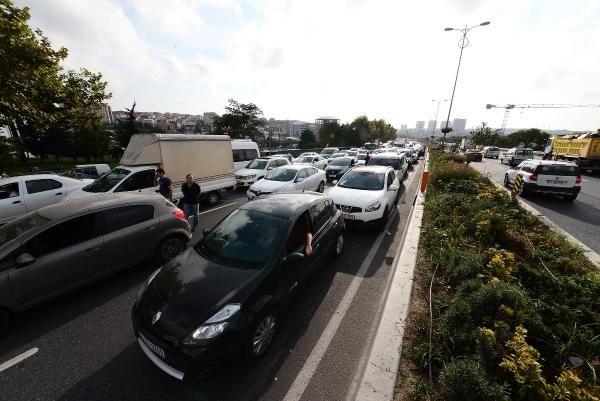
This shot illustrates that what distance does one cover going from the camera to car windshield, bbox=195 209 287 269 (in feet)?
11.2

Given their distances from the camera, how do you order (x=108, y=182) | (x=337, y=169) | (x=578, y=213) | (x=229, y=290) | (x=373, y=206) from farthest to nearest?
(x=337, y=169) < (x=578, y=213) < (x=108, y=182) < (x=373, y=206) < (x=229, y=290)

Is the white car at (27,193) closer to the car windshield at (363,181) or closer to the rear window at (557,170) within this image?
the car windshield at (363,181)

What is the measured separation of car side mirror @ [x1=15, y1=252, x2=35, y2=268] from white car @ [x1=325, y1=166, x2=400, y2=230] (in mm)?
5935

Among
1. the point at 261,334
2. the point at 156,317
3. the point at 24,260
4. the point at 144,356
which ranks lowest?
the point at 144,356

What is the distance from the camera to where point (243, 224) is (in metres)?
4.02

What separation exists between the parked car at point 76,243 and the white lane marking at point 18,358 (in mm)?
676

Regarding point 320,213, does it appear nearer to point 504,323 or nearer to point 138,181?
point 504,323

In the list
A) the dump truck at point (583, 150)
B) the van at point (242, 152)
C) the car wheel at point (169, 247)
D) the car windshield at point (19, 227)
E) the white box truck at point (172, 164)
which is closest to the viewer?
the car windshield at point (19, 227)

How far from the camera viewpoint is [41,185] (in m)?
8.05

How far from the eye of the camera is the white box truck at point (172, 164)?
7914mm

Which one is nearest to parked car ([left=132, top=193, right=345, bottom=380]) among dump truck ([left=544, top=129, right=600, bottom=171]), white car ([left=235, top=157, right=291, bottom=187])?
white car ([left=235, top=157, right=291, bottom=187])

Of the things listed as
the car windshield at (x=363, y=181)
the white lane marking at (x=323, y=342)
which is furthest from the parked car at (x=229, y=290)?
the car windshield at (x=363, y=181)

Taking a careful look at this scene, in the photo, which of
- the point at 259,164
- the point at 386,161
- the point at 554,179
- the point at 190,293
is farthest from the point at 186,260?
the point at 554,179

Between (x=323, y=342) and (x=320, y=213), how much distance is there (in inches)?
88.0
